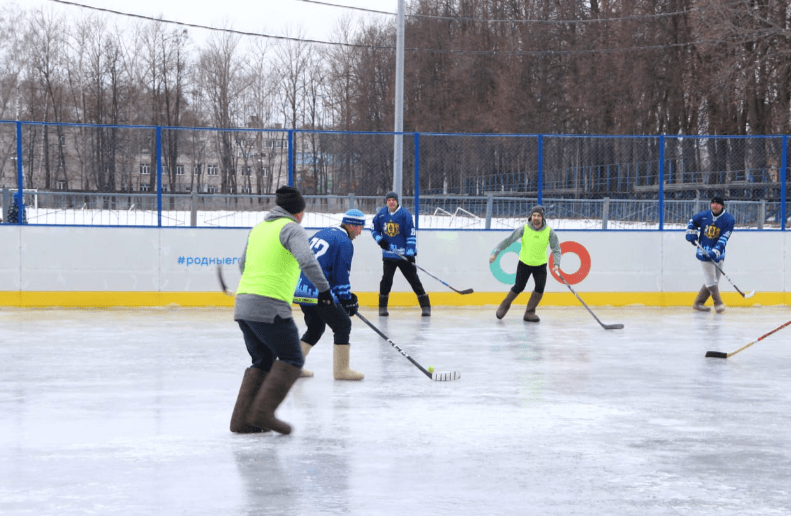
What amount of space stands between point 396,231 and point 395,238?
4.0 inches

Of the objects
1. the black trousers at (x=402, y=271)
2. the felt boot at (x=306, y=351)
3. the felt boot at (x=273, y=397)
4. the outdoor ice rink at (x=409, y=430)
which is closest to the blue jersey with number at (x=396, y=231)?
the black trousers at (x=402, y=271)

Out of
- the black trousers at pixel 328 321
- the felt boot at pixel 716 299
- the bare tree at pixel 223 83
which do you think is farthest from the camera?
the bare tree at pixel 223 83

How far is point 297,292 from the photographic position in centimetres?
795

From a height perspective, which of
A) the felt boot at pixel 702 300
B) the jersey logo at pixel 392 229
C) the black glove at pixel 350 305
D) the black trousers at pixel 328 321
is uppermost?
the jersey logo at pixel 392 229

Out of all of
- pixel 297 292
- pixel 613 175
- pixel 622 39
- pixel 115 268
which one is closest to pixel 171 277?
pixel 115 268

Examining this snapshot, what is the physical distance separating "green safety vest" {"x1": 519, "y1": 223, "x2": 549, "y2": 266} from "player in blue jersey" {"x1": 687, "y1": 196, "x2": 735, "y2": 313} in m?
2.84

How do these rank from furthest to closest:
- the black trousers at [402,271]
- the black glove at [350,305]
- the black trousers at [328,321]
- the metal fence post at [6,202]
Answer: the metal fence post at [6,202] < the black trousers at [402,271] < the black trousers at [328,321] < the black glove at [350,305]

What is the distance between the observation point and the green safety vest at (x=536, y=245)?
1308cm

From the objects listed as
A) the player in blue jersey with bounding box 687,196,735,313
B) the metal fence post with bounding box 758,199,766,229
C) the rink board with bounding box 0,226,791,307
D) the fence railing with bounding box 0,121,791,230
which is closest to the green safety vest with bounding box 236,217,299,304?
the rink board with bounding box 0,226,791,307

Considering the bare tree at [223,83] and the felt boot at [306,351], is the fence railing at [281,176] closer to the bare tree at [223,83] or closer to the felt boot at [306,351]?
the felt boot at [306,351]

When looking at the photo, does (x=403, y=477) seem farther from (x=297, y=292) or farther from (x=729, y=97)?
(x=729, y=97)

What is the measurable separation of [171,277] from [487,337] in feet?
17.7

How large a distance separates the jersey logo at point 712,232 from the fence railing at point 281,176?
1.30 m

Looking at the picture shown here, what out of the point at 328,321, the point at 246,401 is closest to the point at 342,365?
the point at 328,321
